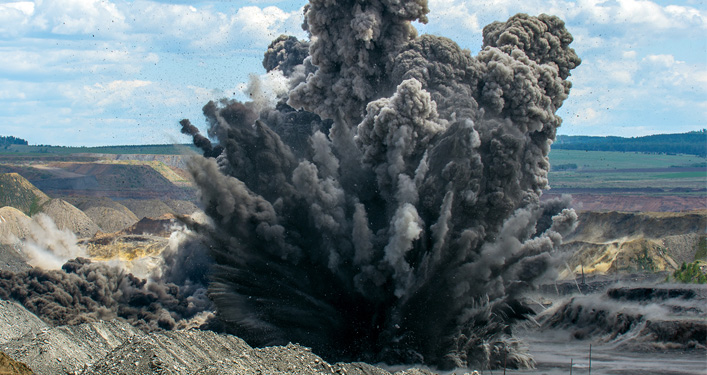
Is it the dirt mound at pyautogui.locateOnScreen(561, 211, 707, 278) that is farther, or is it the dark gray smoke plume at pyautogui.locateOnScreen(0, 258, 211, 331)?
the dirt mound at pyautogui.locateOnScreen(561, 211, 707, 278)

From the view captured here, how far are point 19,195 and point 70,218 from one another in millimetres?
16280

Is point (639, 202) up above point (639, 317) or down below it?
above

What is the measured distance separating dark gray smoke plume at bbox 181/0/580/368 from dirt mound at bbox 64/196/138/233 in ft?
305

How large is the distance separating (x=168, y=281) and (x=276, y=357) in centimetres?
4641

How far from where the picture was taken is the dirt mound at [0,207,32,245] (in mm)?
111469

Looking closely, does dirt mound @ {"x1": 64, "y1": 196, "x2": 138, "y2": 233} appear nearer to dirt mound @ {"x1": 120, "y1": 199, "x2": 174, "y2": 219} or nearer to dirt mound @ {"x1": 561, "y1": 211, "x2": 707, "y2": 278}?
dirt mound @ {"x1": 120, "y1": 199, "x2": 174, "y2": 219}

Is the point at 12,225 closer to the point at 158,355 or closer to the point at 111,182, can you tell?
the point at 111,182

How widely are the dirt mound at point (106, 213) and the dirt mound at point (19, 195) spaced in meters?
7.93

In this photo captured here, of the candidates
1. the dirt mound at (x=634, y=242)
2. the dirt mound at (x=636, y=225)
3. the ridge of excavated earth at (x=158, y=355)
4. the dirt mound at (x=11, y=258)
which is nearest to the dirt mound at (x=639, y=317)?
the dirt mound at (x=634, y=242)

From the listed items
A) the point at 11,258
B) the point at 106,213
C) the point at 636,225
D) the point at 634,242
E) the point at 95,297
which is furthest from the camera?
the point at 106,213

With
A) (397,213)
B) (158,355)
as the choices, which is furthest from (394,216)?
(158,355)

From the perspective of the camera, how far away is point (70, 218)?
133 m

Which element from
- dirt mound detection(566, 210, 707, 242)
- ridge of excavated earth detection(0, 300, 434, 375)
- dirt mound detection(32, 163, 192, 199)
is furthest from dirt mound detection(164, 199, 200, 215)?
ridge of excavated earth detection(0, 300, 434, 375)

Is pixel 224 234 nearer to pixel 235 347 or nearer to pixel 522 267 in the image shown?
pixel 235 347
